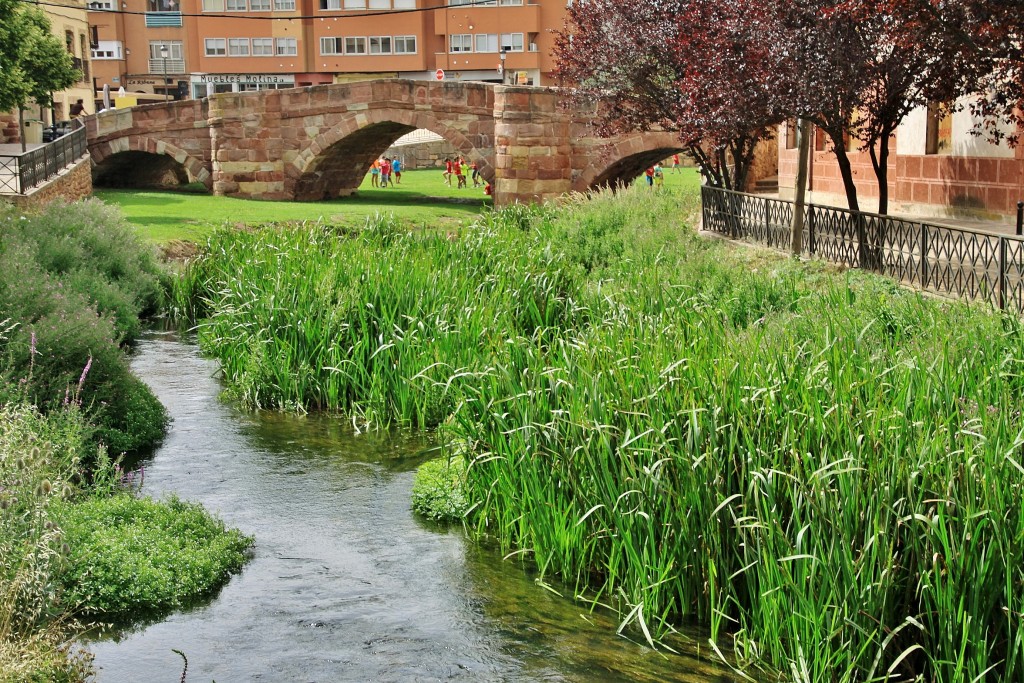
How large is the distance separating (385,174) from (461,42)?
2453 cm

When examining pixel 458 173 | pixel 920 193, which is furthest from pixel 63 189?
pixel 458 173

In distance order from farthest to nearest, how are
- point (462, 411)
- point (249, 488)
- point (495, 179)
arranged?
1. point (495, 179)
2. point (249, 488)
3. point (462, 411)

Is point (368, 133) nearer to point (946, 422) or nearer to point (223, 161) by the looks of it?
point (223, 161)

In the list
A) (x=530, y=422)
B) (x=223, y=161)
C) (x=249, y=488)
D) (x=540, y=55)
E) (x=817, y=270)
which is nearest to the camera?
(x=530, y=422)

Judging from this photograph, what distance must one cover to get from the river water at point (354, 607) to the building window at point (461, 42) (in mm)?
56333

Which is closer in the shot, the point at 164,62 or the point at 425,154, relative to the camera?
the point at 425,154

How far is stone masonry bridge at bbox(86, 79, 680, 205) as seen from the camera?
97.2ft

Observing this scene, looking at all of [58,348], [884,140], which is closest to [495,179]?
[884,140]

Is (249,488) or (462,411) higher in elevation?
(462,411)

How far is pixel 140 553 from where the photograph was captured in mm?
8008

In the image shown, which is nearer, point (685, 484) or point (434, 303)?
point (685, 484)

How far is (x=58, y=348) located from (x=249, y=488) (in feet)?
6.80

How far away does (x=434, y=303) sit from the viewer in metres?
12.7

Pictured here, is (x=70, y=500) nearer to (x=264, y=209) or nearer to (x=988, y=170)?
(x=988, y=170)
